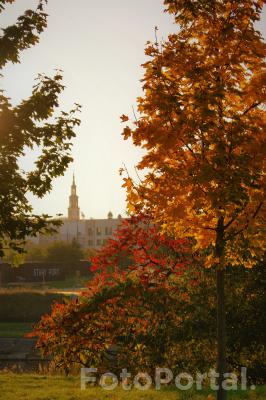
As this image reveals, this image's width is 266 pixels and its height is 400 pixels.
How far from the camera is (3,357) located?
24516 mm

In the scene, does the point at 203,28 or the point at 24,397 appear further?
the point at 24,397

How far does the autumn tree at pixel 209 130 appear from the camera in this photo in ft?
22.6

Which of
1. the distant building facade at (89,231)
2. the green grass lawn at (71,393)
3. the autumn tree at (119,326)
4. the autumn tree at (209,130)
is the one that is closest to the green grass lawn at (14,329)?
the green grass lawn at (71,393)

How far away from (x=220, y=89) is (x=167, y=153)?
1.22 m

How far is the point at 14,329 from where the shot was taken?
3322cm

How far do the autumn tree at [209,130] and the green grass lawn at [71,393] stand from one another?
2.39m

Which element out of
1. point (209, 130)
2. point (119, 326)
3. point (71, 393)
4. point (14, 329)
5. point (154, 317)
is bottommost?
point (14, 329)

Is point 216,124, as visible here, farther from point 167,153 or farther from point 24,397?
point 24,397

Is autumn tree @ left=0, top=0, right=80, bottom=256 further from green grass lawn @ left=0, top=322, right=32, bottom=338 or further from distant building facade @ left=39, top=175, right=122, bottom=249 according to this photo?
distant building facade @ left=39, top=175, right=122, bottom=249

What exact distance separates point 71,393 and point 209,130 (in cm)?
677

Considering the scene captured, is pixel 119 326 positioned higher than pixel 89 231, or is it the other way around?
pixel 89 231

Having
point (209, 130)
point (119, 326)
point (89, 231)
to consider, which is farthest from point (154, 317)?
point (89, 231)

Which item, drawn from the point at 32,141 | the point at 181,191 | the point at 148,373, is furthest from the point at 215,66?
the point at 148,373

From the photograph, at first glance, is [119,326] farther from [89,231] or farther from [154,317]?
[89,231]
